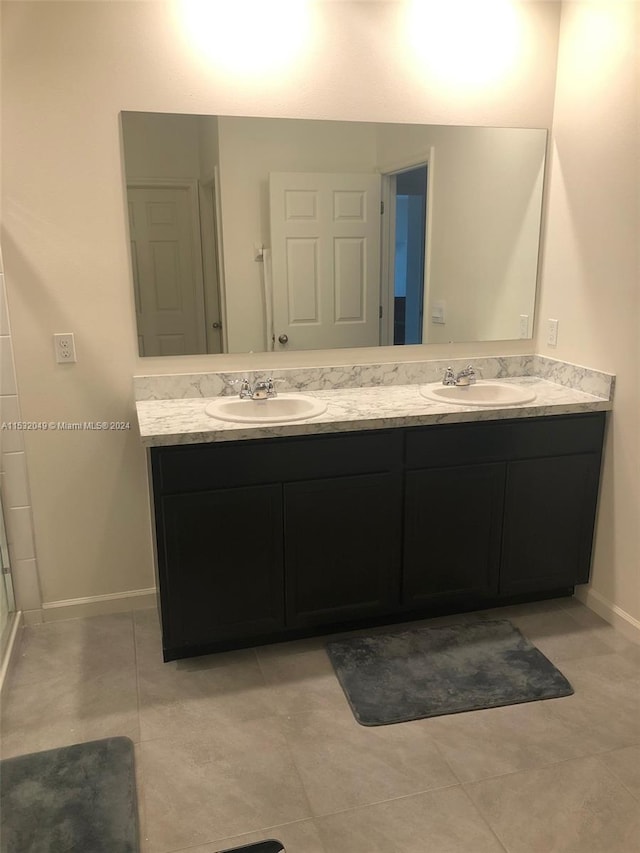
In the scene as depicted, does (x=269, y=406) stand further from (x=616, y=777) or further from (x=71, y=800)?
(x=616, y=777)

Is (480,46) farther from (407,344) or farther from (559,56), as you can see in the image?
(407,344)

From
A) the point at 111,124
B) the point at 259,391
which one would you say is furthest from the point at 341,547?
the point at 111,124

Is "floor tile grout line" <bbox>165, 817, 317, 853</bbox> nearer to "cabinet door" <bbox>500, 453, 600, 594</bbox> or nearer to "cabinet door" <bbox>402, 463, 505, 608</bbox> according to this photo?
"cabinet door" <bbox>402, 463, 505, 608</bbox>

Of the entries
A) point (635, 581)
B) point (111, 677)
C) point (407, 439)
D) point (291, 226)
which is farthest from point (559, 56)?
point (111, 677)

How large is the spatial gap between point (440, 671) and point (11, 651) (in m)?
1.52

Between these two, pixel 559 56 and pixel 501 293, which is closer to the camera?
pixel 559 56

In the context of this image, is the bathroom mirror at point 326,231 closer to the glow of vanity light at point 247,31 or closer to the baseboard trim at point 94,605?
the glow of vanity light at point 247,31

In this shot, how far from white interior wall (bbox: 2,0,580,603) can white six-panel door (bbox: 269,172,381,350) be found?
0.36 feet

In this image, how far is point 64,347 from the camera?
8.13 feet

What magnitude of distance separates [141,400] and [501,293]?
1.56 metres

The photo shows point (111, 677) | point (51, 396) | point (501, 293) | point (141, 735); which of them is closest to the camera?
point (141, 735)

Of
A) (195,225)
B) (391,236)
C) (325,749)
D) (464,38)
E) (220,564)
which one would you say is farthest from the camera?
(391,236)

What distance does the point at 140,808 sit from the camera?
178cm

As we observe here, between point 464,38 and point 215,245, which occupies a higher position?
point 464,38
